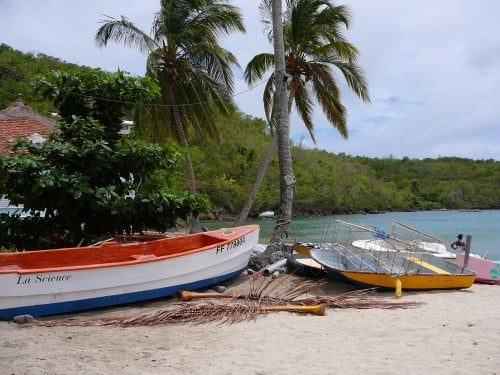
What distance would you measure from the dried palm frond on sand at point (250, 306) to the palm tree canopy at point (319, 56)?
24.1 feet

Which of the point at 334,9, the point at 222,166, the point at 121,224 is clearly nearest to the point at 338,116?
the point at 334,9

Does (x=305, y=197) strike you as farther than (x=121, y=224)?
Yes

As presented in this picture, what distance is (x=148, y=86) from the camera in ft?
33.7

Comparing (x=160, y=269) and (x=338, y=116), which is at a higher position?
(x=338, y=116)

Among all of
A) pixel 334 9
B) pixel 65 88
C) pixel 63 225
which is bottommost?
pixel 63 225

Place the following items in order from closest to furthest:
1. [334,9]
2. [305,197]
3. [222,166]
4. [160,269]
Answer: [160,269] < [334,9] < [222,166] < [305,197]

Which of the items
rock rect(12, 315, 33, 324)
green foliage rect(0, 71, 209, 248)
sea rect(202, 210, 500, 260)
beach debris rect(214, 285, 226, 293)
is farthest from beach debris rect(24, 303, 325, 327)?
sea rect(202, 210, 500, 260)

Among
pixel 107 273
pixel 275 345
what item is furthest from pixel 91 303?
pixel 275 345

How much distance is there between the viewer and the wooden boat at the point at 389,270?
384 inches

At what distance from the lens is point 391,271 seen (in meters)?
9.88

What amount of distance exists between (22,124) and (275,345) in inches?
562

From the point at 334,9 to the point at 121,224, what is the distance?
959cm

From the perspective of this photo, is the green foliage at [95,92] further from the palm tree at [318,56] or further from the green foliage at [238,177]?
the palm tree at [318,56]

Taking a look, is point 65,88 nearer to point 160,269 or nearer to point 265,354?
point 160,269
